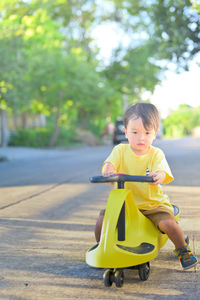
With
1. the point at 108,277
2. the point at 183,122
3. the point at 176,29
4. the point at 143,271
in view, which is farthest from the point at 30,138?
the point at 183,122

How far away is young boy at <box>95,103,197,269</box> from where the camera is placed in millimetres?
3471

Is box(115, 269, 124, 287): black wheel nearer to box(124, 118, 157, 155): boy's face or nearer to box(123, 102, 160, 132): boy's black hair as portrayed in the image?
box(124, 118, 157, 155): boy's face

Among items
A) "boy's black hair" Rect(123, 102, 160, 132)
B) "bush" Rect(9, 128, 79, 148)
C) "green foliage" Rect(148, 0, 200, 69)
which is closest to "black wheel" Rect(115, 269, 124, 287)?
"boy's black hair" Rect(123, 102, 160, 132)

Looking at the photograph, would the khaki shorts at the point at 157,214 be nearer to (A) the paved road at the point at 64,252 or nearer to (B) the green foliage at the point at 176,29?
(A) the paved road at the point at 64,252

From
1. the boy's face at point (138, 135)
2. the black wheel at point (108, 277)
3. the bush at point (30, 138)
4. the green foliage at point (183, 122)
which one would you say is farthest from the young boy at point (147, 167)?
the green foliage at point (183, 122)

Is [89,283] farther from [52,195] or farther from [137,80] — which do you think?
[137,80]

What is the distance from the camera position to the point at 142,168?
Result: 139 inches

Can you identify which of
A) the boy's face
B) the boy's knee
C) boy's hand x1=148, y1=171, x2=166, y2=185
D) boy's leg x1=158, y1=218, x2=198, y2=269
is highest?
the boy's face

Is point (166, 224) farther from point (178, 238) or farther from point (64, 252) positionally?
point (64, 252)

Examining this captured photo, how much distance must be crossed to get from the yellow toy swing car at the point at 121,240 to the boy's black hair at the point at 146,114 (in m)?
0.50

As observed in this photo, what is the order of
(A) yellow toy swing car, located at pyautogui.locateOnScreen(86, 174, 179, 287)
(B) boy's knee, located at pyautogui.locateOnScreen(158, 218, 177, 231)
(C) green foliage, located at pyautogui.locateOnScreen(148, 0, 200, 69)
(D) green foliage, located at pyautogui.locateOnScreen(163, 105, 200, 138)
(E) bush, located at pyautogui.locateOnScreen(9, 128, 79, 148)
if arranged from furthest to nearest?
(D) green foliage, located at pyautogui.locateOnScreen(163, 105, 200, 138) < (E) bush, located at pyautogui.locateOnScreen(9, 128, 79, 148) < (C) green foliage, located at pyautogui.locateOnScreen(148, 0, 200, 69) < (B) boy's knee, located at pyautogui.locateOnScreen(158, 218, 177, 231) < (A) yellow toy swing car, located at pyautogui.locateOnScreen(86, 174, 179, 287)

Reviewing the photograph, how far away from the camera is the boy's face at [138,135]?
352cm

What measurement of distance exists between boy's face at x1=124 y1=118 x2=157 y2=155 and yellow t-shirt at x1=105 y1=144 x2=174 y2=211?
2.7 inches

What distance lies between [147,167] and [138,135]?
0.25m
